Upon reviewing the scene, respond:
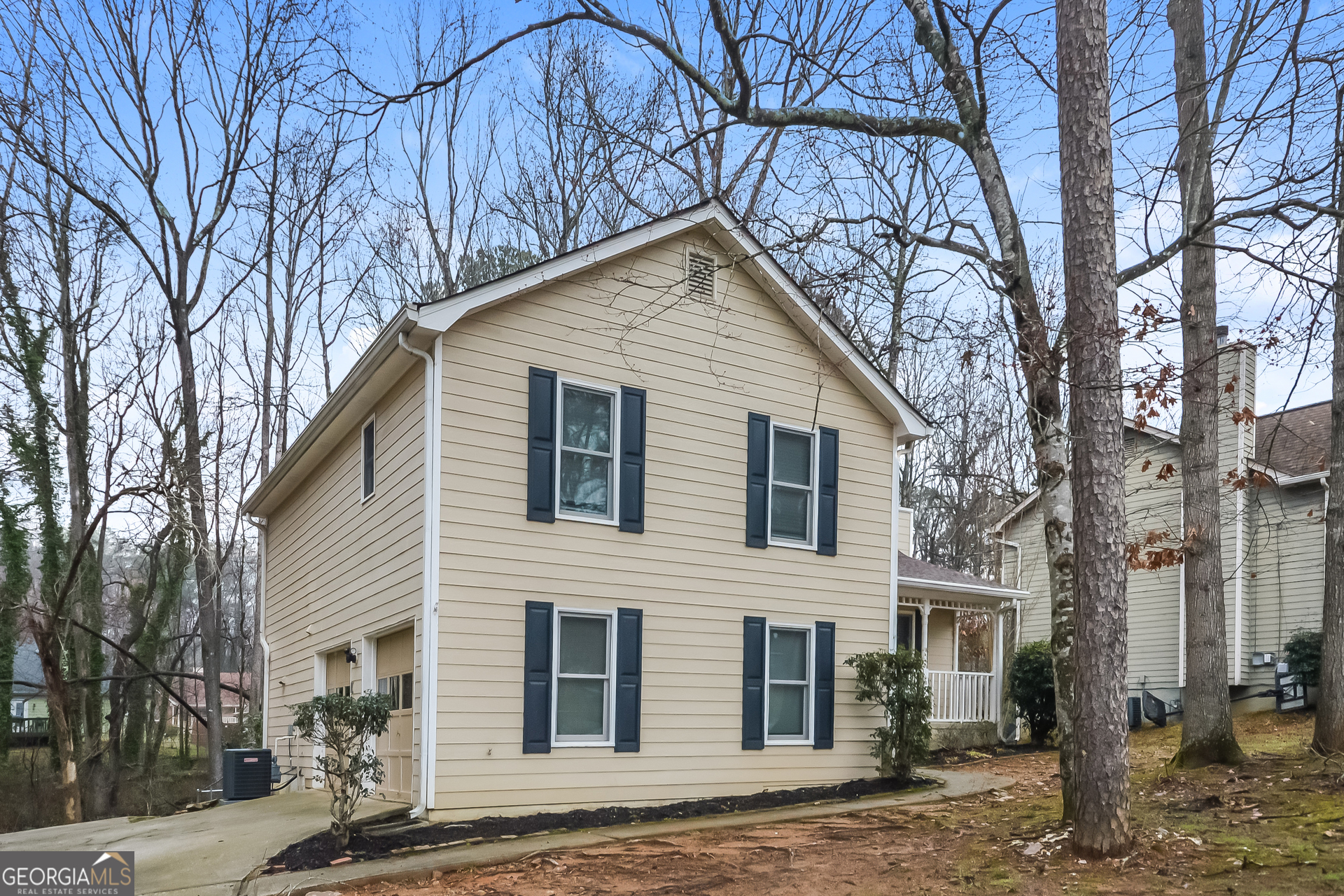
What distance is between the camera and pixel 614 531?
10.9m

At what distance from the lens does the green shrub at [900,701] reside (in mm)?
12109

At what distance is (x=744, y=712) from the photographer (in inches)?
451

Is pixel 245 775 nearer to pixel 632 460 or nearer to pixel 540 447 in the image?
pixel 540 447

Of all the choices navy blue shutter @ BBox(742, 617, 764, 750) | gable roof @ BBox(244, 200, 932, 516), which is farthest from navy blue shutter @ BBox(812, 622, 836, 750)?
gable roof @ BBox(244, 200, 932, 516)

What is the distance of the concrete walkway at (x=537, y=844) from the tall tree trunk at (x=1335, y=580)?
11.2 feet


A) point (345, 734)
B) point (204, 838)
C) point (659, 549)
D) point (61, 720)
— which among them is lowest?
point (61, 720)

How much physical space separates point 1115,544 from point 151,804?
2217 centimetres

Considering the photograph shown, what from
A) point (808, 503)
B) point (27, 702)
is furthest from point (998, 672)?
point (27, 702)

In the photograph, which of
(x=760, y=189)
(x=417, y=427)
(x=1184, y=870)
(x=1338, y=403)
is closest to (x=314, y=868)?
(x=417, y=427)

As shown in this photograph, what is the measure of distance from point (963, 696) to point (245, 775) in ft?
37.1

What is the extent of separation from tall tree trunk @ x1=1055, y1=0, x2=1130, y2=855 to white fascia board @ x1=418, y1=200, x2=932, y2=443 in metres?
2.84

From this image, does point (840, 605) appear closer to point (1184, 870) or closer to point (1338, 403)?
point (1338, 403)

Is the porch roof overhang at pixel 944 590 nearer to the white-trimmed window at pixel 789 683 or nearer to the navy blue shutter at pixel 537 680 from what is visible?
the white-trimmed window at pixel 789 683

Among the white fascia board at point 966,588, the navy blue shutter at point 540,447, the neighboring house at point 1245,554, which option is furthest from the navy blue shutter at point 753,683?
the neighboring house at point 1245,554
